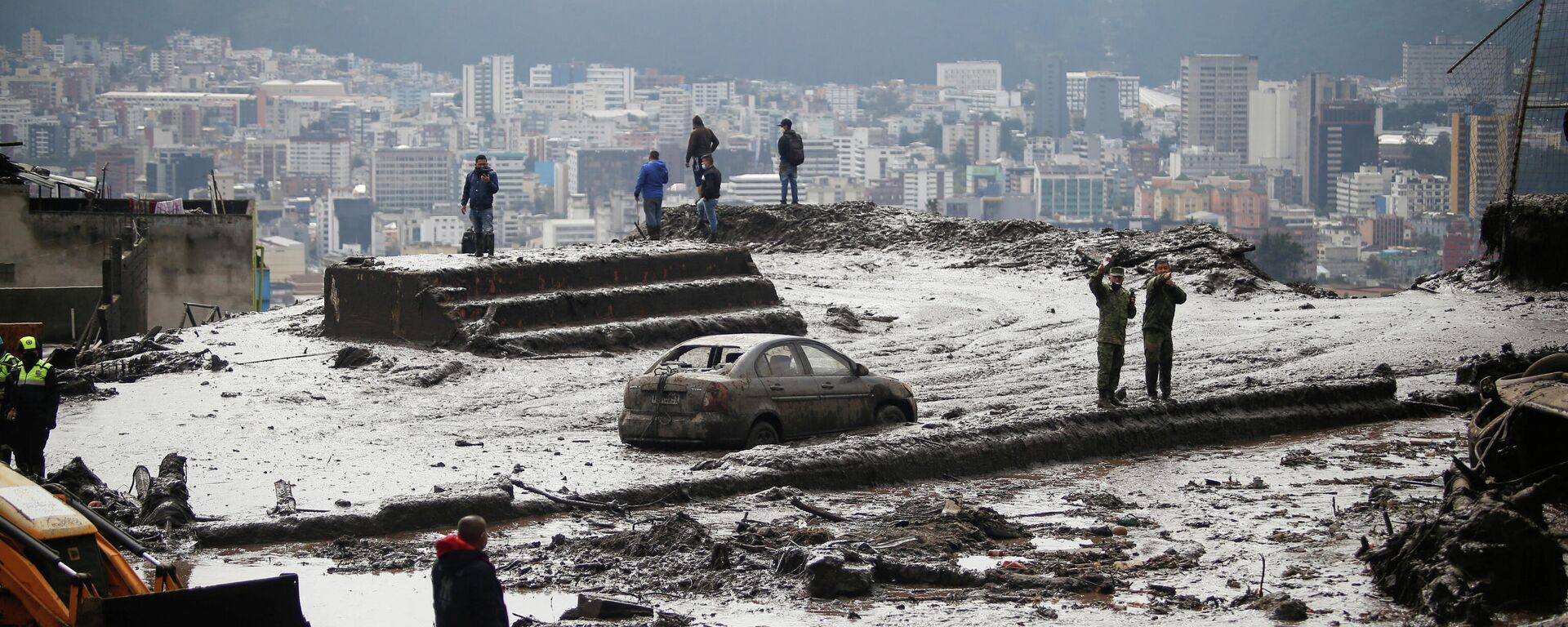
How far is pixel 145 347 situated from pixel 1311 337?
637 inches

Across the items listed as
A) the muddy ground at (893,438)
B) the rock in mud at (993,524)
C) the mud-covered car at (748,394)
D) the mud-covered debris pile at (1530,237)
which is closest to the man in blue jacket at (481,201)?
the muddy ground at (893,438)

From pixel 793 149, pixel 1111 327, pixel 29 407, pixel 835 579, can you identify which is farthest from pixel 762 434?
pixel 793 149

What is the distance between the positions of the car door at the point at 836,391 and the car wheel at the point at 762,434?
1.78 ft

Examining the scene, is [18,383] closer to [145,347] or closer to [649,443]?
[649,443]

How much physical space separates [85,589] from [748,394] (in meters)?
8.02

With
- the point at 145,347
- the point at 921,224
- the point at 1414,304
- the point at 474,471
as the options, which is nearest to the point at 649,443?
the point at 474,471

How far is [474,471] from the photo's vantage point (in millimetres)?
15445

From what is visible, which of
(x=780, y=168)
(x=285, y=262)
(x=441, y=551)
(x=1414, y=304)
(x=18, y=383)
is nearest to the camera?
(x=441, y=551)

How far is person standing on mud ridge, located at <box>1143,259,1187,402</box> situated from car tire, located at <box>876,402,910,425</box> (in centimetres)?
273

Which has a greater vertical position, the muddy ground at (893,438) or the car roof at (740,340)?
the car roof at (740,340)

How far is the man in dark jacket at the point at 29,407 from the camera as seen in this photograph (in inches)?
563

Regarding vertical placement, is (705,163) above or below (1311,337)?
above

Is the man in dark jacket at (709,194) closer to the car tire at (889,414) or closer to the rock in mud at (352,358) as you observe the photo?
the rock in mud at (352,358)

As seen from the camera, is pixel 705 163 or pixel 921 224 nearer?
pixel 705 163
